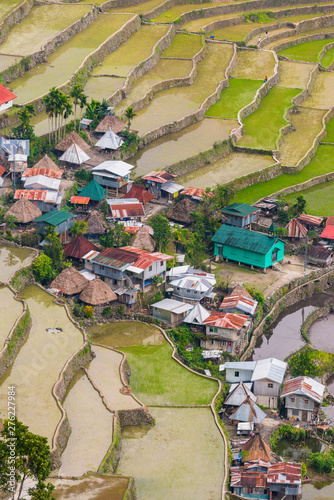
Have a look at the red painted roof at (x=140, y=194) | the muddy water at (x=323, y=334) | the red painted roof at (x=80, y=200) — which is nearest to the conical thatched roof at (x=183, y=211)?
the red painted roof at (x=140, y=194)

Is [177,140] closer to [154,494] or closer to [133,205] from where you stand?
[133,205]

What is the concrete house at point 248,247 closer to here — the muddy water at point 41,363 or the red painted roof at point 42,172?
the red painted roof at point 42,172

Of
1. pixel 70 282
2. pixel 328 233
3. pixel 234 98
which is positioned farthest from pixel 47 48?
pixel 70 282

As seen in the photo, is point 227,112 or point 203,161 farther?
point 227,112

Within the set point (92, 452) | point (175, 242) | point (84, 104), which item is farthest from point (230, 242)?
point (92, 452)

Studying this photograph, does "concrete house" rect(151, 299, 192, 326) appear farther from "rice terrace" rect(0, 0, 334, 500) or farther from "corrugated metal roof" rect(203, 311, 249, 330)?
"corrugated metal roof" rect(203, 311, 249, 330)

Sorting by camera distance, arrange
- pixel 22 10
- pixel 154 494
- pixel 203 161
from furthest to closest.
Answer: pixel 22 10 → pixel 203 161 → pixel 154 494

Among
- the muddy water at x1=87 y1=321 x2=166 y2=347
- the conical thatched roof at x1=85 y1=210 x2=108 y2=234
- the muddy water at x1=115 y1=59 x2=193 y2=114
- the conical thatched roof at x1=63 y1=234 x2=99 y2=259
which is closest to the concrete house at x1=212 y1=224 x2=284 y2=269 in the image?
the conical thatched roof at x1=85 y1=210 x2=108 y2=234
